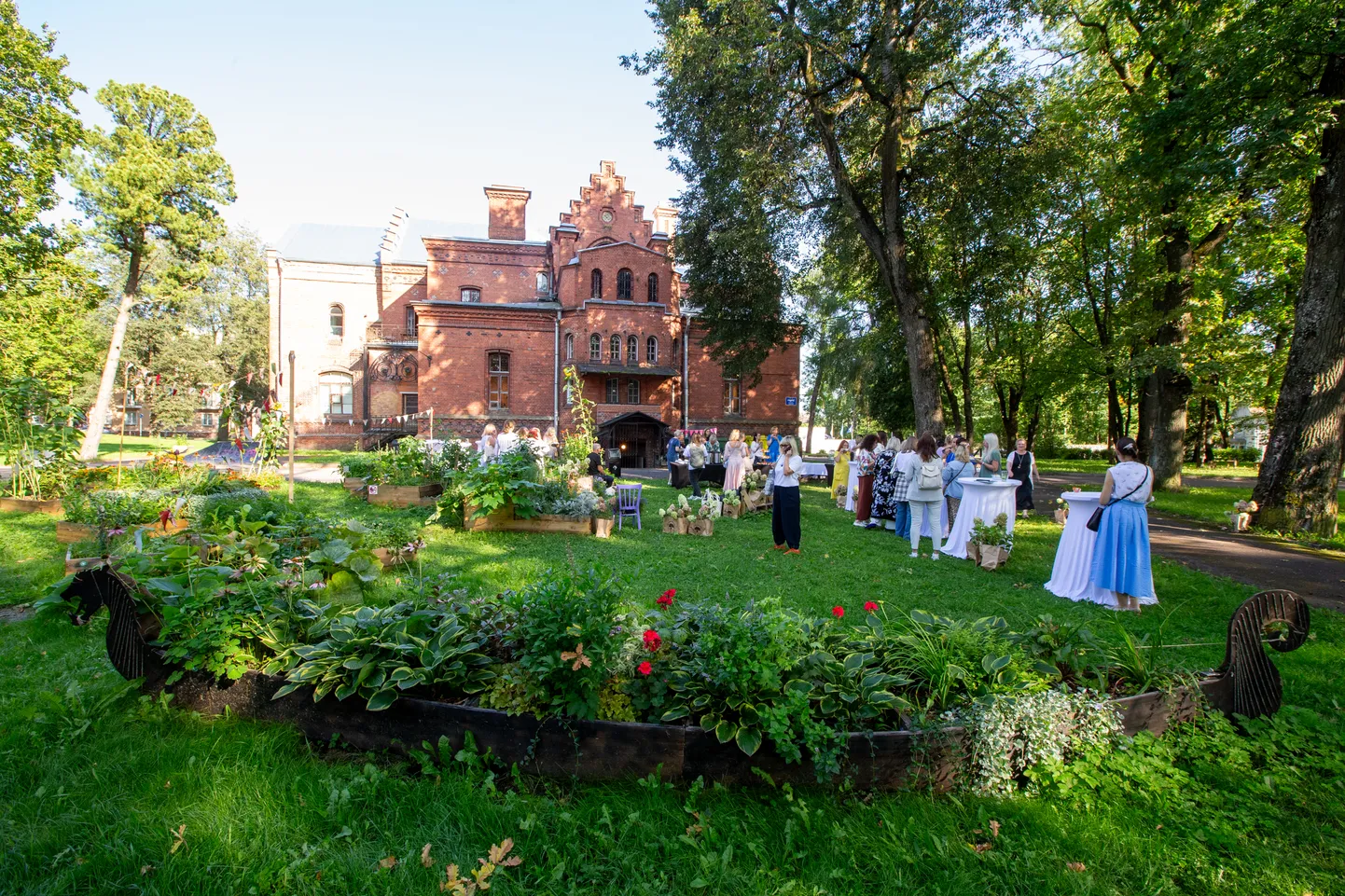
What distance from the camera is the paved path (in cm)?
695

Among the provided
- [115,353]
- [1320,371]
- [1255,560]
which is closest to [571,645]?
[1255,560]

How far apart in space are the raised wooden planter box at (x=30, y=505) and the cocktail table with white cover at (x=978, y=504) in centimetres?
1419

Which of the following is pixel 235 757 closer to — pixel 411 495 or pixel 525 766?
pixel 525 766

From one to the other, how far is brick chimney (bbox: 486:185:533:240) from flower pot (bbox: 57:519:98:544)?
2846 cm

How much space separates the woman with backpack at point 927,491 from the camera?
28.3ft

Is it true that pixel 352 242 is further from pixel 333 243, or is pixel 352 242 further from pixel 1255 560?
pixel 1255 560

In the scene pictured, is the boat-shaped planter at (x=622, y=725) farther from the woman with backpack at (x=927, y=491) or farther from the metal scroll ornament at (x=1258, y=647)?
the woman with backpack at (x=927, y=491)

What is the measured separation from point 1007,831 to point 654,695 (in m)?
1.60

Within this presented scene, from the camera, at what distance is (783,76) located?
1370 centimetres

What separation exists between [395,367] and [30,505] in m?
23.3

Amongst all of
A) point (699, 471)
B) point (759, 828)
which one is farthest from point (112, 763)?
point (699, 471)

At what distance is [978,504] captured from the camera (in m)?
8.63

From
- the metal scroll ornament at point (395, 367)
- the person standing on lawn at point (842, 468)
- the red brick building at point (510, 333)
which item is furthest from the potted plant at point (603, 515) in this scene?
the metal scroll ornament at point (395, 367)

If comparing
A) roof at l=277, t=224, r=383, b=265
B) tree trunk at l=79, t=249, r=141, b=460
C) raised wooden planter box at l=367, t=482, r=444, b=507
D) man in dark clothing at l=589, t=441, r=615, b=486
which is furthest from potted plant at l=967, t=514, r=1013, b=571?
roof at l=277, t=224, r=383, b=265
